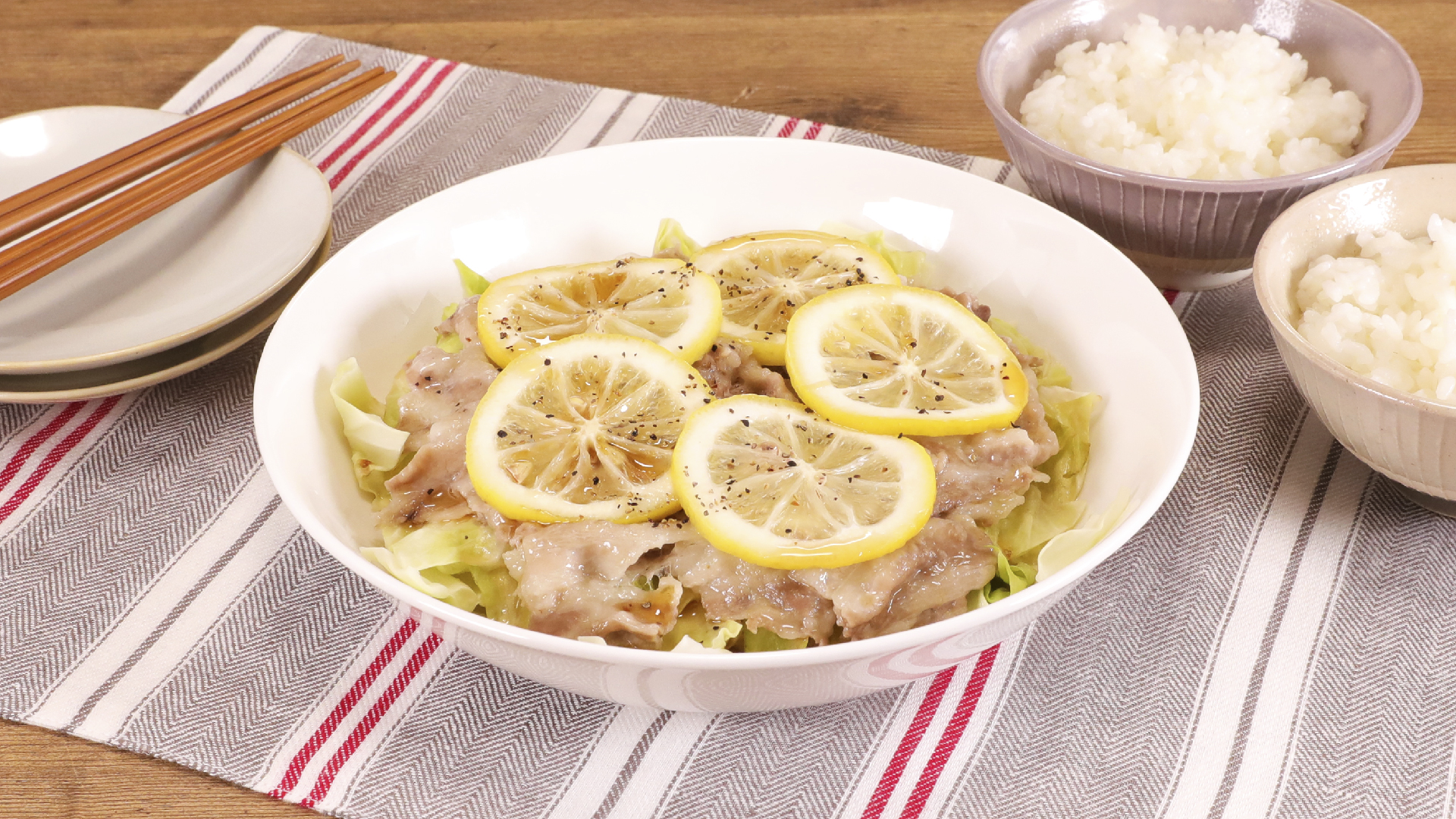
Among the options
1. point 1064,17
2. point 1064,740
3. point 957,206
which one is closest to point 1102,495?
point 1064,740

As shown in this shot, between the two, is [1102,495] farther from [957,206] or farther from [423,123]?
[423,123]

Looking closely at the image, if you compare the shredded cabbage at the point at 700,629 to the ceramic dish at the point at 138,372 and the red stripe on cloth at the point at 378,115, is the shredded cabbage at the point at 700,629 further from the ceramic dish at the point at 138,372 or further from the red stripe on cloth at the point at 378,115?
the red stripe on cloth at the point at 378,115

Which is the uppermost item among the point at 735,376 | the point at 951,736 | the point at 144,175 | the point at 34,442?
the point at 144,175

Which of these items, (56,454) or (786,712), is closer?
(786,712)

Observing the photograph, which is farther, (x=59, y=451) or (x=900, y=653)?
(x=59, y=451)

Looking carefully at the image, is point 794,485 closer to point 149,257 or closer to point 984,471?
point 984,471

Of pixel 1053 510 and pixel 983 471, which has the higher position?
pixel 983 471

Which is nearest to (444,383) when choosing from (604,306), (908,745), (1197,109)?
(604,306)
